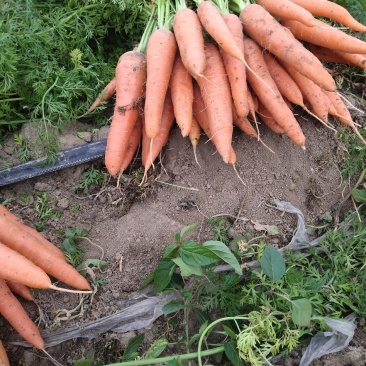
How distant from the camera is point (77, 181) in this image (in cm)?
199

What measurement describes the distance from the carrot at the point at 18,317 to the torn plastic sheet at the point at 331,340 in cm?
84

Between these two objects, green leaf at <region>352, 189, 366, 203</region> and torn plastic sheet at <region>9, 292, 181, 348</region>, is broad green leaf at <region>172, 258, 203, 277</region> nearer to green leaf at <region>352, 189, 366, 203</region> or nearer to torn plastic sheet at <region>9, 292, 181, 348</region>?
torn plastic sheet at <region>9, 292, 181, 348</region>

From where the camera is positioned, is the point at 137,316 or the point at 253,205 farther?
the point at 253,205

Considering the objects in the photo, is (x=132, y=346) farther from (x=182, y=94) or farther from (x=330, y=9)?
(x=330, y=9)

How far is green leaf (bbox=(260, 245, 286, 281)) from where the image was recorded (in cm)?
143

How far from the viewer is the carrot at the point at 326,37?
1.89 metres

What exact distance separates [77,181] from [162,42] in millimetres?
668

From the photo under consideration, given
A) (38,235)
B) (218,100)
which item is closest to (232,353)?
(38,235)

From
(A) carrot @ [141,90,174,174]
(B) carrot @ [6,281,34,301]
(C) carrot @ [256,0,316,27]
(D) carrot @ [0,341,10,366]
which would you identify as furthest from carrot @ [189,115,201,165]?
(D) carrot @ [0,341,10,366]

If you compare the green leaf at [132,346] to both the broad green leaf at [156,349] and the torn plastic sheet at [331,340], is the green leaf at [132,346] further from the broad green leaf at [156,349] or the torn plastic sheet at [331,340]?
the torn plastic sheet at [331,340]

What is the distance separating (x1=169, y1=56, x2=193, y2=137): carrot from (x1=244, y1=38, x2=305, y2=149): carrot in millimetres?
A: 252

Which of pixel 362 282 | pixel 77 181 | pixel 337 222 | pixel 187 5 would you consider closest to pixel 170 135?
pixel 77 181

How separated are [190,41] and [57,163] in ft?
2.41

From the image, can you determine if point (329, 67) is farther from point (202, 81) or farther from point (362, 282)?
point (362, 282)
